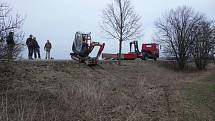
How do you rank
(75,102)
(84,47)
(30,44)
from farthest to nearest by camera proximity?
(84,47)
(30,44)
(75,102)

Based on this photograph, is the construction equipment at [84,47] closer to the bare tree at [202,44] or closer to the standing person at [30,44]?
the standing person at [30,44]

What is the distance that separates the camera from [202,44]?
57.0 metres

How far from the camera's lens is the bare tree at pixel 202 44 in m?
56.2

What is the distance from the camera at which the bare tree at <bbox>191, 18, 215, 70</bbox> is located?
56.2 meters

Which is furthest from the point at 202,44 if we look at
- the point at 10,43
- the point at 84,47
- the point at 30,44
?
the point at 10,43

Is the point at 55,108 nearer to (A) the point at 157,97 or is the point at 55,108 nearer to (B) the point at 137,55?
(A) the point at 157,97

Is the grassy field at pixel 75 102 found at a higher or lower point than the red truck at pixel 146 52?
lower

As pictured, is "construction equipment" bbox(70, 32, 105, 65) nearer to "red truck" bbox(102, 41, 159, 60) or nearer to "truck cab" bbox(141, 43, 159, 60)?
"red truck" bbox(102, 41, 159, 60)

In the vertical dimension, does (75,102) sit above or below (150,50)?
→ below

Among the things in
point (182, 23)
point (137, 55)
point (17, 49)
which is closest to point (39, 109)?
point (17, 49)

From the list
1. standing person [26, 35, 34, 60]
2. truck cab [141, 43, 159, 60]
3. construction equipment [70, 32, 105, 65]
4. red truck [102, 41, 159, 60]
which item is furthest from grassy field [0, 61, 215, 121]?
truck cab [141, 43, 159, 60]

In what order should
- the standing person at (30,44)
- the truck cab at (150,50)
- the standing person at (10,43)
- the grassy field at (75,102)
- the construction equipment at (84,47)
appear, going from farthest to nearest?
the truck cab at (150,50) → the construction equipment at (84,47) → the standing person at (30,44) → the standing person at (10,43) → the grassy field at (75,102)

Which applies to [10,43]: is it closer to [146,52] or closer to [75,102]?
[75,102]

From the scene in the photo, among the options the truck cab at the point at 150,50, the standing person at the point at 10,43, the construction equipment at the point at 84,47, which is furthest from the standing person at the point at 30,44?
the truck cab at the point at 150,50
